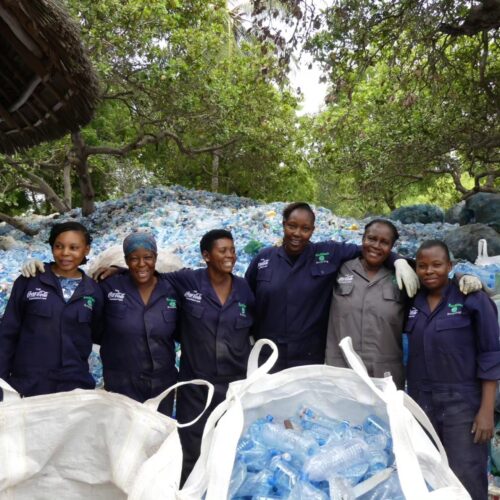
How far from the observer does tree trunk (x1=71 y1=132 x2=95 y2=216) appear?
11711mm

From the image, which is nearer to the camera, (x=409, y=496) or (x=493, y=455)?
(x=409, y=496)

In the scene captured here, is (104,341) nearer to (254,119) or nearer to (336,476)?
(336,476)

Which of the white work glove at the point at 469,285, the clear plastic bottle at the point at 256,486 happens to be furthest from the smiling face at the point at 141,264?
the white work glove at the point at 469,285

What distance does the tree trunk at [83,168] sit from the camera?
38.4 feet

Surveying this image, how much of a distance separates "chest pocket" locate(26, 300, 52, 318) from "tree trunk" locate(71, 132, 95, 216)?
9.54 meters

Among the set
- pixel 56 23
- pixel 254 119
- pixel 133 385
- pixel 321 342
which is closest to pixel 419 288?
pixel 321 342

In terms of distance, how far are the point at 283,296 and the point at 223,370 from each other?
1.89ft

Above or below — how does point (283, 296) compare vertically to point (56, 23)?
below

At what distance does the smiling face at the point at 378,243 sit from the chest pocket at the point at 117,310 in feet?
4.62

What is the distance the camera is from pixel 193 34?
382 inches

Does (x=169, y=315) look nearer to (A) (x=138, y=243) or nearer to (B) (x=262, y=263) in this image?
(A) (x=138, y=243)

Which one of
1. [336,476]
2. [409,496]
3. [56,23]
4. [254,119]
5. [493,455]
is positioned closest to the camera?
[409,496]

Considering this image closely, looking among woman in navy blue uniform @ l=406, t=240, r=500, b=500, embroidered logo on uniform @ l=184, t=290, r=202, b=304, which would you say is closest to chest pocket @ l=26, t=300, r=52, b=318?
embroidered logo on uniform @ l=184, t=290, r=202, b=304

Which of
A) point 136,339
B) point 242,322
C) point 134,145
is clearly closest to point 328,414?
point 242,322
